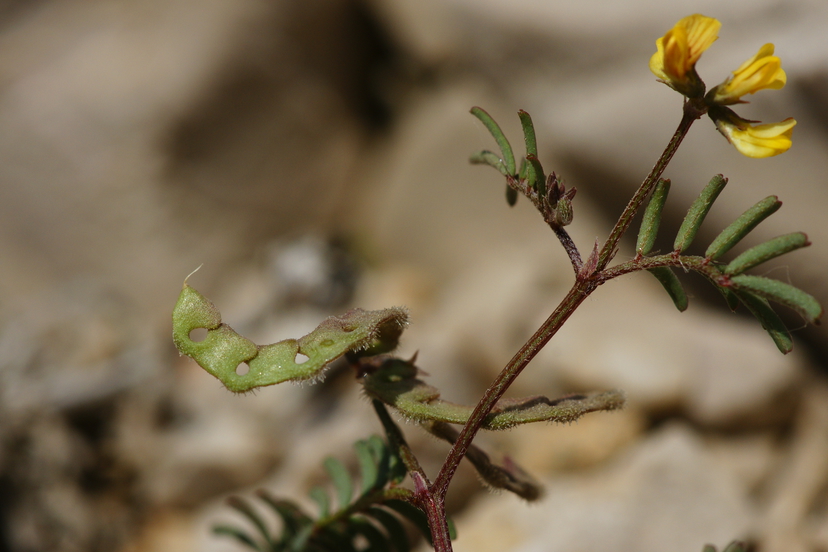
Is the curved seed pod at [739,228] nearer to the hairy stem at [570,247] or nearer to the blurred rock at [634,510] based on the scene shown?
the hairy stem at [570,247]

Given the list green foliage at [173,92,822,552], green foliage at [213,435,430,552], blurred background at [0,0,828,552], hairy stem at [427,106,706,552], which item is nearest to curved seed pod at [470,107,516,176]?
green foliage at [173,92,822,552]

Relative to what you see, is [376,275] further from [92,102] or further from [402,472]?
[402,472]

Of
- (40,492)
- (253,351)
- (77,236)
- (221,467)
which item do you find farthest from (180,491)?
(253,351)

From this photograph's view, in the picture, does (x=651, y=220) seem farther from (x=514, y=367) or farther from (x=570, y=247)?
(x=514, y=367)

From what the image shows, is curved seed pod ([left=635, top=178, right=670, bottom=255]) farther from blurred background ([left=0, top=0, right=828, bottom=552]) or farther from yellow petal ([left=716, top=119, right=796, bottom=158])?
blurred background ([left=0, top=0, right=828, bottom=552])

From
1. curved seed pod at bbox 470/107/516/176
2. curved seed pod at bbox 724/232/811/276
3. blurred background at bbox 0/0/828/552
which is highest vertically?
blurred background at bbox 0/0/828/552

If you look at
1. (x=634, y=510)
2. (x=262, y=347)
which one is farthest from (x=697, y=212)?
(x=634, y=510)
